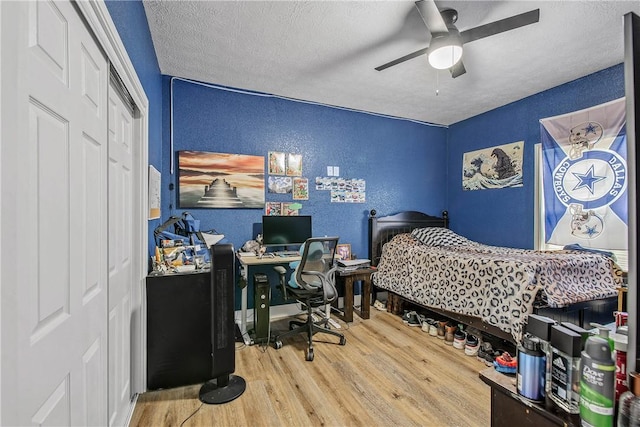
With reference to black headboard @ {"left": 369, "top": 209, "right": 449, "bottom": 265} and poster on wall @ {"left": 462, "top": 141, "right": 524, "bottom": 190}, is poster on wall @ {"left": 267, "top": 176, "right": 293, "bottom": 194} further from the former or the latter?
poster on wall @ {"left": 462, "top": 141, "right": 524, "bottom": 190}

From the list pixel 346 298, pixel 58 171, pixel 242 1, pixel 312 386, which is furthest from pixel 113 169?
pixel 346 298

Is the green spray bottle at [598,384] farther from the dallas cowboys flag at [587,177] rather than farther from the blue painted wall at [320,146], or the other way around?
the blue painted wall at [320,146]

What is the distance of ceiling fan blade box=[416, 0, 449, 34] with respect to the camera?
1.68 meters

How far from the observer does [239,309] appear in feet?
10.5

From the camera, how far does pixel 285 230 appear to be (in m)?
3.23

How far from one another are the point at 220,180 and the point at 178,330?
1.68 m

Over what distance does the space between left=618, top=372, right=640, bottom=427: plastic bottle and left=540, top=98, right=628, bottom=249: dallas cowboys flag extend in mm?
2807

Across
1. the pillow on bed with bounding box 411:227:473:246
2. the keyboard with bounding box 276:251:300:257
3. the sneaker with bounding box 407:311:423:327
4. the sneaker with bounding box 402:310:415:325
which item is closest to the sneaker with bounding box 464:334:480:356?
the sneaker with bounding box 407:311:423:327

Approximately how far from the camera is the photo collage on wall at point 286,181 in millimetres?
3391

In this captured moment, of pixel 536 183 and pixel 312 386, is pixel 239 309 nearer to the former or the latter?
pixel 312 386

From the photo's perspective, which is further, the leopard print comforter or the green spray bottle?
the leopard print comforter

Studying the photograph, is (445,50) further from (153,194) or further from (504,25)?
(153,194)

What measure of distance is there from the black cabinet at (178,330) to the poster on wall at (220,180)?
4.18ft

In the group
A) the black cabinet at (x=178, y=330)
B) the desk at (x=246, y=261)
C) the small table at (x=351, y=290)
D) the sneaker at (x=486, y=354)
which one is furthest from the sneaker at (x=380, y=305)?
the black cabinet at (x=178, y=330)
